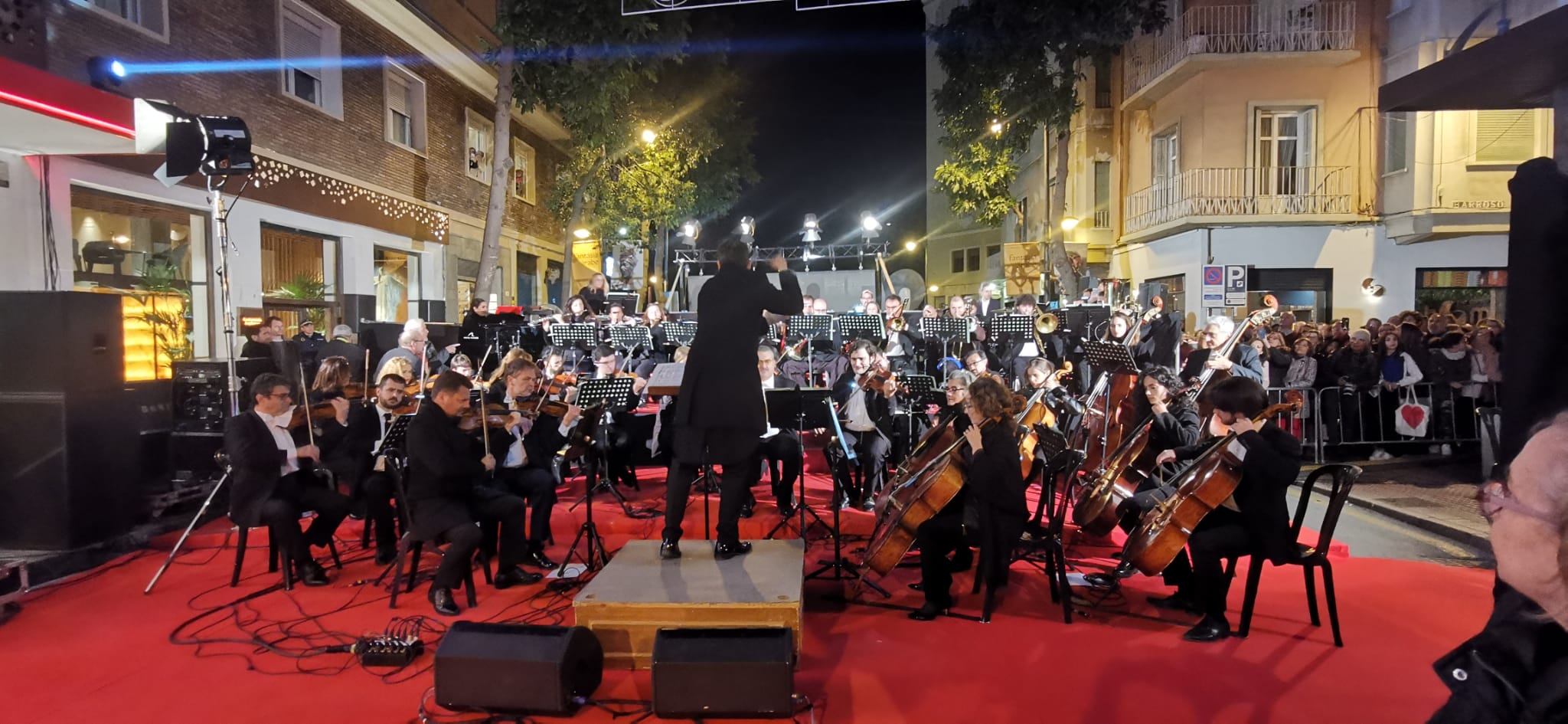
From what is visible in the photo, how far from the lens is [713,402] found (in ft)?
14.9

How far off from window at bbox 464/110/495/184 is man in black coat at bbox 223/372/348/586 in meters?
12.9

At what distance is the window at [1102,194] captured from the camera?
73.7ft

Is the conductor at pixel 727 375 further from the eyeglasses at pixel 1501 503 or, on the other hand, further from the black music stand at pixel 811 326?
the black music stand at pixel 811 326

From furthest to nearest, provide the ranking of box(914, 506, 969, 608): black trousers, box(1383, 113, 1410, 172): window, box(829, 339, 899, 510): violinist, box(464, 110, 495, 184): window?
box(464, 110, 495, 184): window, box(1383, 113, 1410, 172): window, box(829, 339, 899, 510): violinist, box(914, 506, 969, 608): black trousers

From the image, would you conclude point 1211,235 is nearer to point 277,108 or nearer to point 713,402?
point 713,402

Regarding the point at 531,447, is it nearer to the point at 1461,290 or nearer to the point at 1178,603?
the point at 1178,603

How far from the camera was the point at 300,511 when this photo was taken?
226 inches

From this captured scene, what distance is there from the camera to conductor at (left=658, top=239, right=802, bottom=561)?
4543 mm

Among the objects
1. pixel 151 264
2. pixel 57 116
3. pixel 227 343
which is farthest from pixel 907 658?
pixel 151 264

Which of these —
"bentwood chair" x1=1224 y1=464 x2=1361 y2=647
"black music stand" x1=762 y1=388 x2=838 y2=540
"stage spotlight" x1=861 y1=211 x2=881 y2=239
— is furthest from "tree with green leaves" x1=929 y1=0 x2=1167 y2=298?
"bentwood chair" x1=1224 y1=464 x2=1361 y2=647

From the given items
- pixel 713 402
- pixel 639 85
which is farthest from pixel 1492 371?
pixel 639 85

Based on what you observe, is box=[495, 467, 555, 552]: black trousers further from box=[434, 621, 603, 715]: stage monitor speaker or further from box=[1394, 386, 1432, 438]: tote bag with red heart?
box=[1394, 386, 1432, 438]: tote bag with red heart

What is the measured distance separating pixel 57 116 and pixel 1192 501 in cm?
900

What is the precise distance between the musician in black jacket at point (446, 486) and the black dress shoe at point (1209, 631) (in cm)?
436
